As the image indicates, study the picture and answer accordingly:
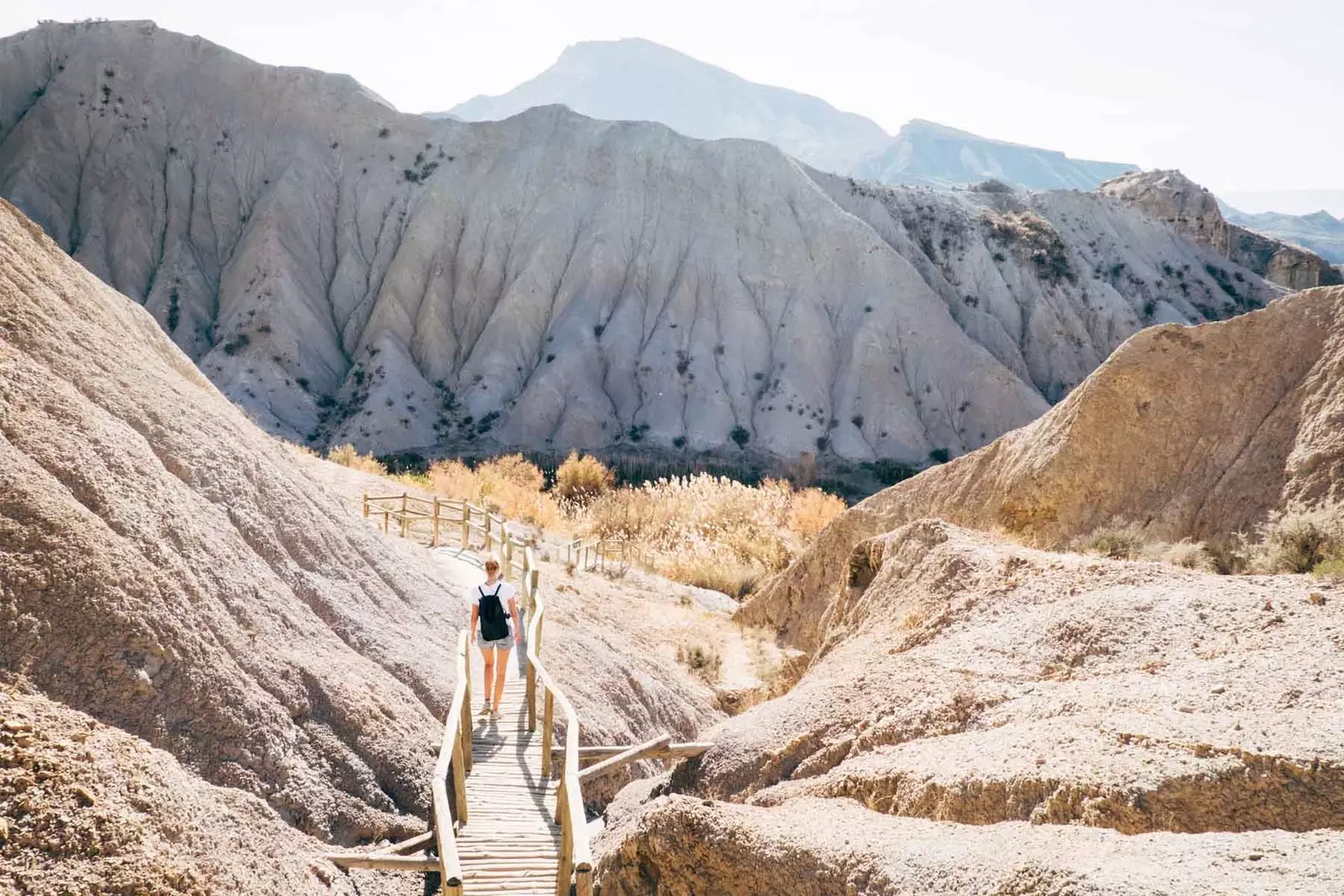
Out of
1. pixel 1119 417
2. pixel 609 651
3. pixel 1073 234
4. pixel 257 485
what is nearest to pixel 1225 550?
pixel 1119 417

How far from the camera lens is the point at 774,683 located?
42.1 feet

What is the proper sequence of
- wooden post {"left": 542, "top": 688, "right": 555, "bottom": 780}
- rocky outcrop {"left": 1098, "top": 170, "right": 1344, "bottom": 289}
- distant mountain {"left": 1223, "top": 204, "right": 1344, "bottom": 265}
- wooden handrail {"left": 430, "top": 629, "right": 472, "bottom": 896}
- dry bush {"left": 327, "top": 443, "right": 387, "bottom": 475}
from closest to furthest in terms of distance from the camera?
1. wooden handrail {"left": 430, "top": 629, "right": 472, "bottom": 896}
2. wooden post {"left": 542, "top": 688, "right": 555, "bottom": 780}
3. dry bush {"left": 327, "top": 443, "right": 387, "bottom": 475}
4. rocky outcrop {"left": 1098, "top": 170, "right": 1344, "bottom": 289}
5. distant mountain {"left": 1223, "top": 204, "right": 1344, "bottom": 265}

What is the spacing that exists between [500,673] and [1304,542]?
7635 mm

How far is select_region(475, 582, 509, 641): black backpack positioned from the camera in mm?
8875

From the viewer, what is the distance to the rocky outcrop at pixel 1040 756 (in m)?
4.12

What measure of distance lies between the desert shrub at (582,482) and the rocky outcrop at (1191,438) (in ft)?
58.5

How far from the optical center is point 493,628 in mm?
8992

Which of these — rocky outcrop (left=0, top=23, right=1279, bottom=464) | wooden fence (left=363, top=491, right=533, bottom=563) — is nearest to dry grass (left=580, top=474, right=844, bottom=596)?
wooden fence (left=363, top=491, right=533, bottom=563)

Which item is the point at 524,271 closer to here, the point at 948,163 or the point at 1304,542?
the point at 1304,542

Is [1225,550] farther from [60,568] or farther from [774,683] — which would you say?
[60,568]

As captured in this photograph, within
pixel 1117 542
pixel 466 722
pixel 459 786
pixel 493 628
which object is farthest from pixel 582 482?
pixel 459 786

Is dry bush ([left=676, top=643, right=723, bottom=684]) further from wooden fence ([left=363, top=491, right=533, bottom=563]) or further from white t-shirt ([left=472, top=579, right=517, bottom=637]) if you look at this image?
white t-shirt ([left=472, top=579, right=517, bottom=637])

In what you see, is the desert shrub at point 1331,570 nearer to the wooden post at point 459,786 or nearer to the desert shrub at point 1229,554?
the desert shrub at point 1229,554

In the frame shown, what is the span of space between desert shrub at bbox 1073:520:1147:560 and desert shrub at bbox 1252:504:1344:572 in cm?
144
